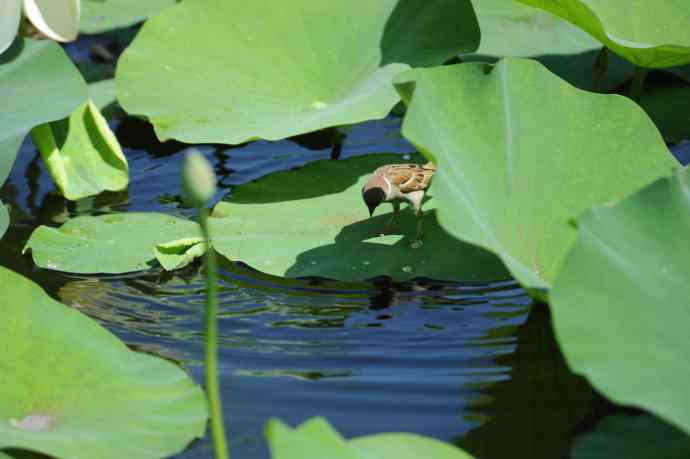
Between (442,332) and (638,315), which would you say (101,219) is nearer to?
(442,332)

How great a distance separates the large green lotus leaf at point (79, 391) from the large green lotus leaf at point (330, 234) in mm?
797

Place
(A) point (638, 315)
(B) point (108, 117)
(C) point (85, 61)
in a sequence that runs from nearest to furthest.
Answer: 1. (A) point (638, 315)
2. (B) point (108, 117)
3. (C) point (85, 61)

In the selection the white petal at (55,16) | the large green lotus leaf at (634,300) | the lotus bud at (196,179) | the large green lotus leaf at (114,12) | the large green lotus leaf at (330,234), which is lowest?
the large green lotus leaf at (114,12)

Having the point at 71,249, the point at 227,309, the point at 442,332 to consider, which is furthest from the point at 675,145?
the point at 71,249

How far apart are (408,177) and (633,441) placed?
1.30m

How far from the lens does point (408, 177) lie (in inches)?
123

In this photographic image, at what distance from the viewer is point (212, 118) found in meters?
3.55

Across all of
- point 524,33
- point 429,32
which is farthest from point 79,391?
point 524,33

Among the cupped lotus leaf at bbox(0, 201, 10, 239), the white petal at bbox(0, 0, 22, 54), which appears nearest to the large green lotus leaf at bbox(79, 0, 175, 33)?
the white petal at bbox(0, 0, 22, 54)

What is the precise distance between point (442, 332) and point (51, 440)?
1101mm

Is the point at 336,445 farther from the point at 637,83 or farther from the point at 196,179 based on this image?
the point at 637,83

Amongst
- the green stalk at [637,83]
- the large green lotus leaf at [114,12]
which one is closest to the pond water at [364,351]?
the green stalk at [637,83]

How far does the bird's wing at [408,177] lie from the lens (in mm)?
3115

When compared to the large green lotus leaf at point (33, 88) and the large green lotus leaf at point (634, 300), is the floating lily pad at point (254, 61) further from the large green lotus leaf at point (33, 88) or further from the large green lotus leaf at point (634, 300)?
the large green lotus leaf at point (634, 300)
